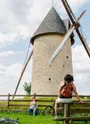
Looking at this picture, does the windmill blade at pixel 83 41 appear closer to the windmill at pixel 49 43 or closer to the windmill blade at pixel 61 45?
the windmill at pixel 49 43

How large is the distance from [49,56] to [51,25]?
290 cm

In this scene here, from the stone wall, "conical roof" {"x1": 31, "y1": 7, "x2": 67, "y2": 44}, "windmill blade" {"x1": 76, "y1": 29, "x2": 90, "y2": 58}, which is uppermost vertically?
"conical roof" {"x1": 31, "y1": 7, "x2": 67, "y2": 44}

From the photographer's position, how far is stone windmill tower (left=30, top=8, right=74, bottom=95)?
25.0 m

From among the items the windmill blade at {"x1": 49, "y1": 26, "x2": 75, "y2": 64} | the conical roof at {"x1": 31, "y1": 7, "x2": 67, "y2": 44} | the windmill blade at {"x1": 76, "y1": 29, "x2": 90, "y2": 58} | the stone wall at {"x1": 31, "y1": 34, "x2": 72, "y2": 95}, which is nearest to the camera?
the windmill blade at {"x1": 49, "y1": 26, "x2": 75, "y2": 64}

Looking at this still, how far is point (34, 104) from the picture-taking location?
17125 mm

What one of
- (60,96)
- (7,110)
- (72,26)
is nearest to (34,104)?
(7,110)

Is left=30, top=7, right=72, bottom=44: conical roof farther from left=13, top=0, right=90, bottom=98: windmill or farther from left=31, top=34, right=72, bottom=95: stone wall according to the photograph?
left=31, top=34, right=72, bottom=95: stone wall

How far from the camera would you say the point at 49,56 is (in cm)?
2542

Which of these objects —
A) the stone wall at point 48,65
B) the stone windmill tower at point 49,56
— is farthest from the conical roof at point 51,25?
the stone wall at point 48,65

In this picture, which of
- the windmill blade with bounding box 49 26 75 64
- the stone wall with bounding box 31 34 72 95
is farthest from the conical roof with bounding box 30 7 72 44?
the windmill blade with bounding box 49 26 75 64

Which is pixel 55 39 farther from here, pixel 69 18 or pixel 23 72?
pixel 23 72

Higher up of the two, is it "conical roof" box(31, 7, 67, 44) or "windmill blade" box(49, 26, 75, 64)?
"conical roof" box(31, 7, 67, 44)

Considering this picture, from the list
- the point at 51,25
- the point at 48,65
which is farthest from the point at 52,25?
the point at 48,65

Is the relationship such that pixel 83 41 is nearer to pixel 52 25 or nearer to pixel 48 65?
pixel 52 25
